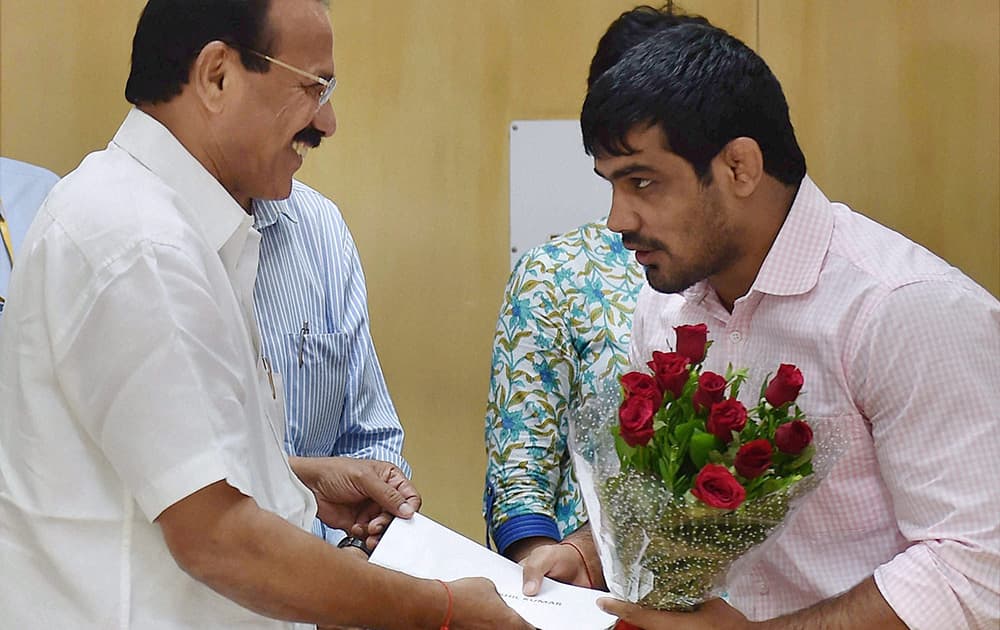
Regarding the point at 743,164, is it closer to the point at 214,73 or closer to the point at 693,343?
the point at 693,343

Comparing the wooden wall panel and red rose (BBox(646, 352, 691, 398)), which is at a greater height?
the wooden wall panel

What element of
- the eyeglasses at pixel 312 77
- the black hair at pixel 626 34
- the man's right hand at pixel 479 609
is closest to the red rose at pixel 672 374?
the man's right hand at pixel 479 609

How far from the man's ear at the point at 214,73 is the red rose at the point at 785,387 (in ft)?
2.47

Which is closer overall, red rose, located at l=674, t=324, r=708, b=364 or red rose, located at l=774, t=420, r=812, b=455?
red rose, located at l=774, t=420, r=812, b=455

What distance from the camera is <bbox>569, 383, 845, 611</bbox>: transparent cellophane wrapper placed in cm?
136

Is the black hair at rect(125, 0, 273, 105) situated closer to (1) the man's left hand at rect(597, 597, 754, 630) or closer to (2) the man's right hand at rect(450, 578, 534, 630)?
(2) the man's right hand at rect(450, 578, 534, 630)

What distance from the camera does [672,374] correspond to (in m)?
1.40

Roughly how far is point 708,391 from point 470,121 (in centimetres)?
211

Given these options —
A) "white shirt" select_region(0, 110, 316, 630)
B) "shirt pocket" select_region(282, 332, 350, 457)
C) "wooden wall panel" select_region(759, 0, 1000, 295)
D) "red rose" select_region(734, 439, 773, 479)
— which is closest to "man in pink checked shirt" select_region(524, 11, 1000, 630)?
"red rose" select_region(734, 439, 773, 479)

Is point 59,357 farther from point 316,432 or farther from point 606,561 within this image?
point 316,432

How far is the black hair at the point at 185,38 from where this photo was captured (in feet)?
4.99

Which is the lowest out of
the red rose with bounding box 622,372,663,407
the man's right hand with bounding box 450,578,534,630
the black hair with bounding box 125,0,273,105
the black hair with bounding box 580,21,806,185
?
the man's right hand with bounding box 450,578,534,630

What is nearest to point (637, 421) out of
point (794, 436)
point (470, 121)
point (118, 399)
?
point (794, 436)

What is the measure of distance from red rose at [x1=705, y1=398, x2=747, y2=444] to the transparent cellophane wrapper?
0.08 m
